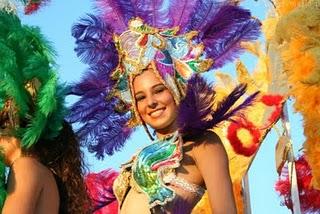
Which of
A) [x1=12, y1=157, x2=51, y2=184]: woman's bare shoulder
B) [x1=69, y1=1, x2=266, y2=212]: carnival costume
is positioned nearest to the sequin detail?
[x1=69, y1=1, x2=266, y2=212]: carnival costume

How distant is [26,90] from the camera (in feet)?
9.04

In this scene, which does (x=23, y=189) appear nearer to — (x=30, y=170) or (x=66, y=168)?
(x=30, y=170)

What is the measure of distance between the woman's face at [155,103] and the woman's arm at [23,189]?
1124 mm

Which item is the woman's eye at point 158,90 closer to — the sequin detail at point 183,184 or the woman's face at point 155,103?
the woman's face at point 155,103

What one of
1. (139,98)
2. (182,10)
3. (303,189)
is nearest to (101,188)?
(139,98)

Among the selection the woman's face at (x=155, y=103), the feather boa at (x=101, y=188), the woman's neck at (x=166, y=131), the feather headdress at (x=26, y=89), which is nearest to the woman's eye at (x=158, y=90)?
the woman's face at (x=155, y=103)

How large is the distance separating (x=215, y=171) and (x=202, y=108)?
0.99ft

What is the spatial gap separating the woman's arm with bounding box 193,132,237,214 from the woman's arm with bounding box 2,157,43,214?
978mm

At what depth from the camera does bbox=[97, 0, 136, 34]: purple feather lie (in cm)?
402

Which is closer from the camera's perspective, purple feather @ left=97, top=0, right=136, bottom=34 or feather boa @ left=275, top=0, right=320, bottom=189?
purple feather @ left=97, top=0, right=136, bottom=34

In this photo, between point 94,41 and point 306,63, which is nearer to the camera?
point 94,41

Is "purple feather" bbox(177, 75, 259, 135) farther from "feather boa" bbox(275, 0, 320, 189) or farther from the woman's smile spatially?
"feather boa" bbox(275, 0, 320, 189)

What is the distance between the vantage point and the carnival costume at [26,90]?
2.68 metres

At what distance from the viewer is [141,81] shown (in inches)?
145
